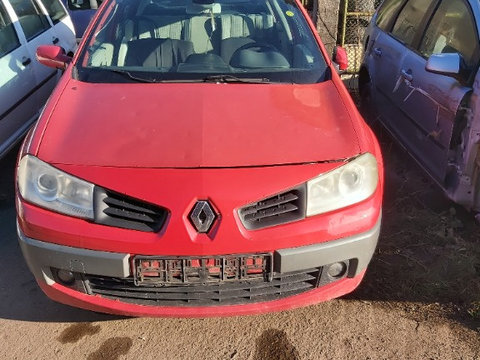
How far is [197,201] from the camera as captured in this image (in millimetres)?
2283

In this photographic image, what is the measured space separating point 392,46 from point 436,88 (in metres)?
1.13

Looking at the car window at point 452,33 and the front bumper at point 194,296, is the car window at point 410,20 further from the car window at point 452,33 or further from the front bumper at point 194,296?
the front bumper at point 194,296

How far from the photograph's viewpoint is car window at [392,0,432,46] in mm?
4414

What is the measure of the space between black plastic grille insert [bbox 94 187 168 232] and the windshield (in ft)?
3.41

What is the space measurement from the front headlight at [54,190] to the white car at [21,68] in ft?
6.71

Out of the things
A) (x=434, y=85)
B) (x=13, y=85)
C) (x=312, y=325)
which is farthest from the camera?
(x=13, y=85)

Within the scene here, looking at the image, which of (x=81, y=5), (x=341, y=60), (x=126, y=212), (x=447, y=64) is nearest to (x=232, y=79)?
(x=341, y=60)

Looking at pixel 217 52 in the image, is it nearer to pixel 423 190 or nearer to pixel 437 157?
pixel 437 157

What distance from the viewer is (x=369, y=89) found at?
5426mm

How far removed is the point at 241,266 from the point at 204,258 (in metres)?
0.17

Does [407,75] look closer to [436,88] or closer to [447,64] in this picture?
[436,88]

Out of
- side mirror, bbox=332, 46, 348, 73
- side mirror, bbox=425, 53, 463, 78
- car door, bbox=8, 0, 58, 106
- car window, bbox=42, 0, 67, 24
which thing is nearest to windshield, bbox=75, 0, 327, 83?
side mirror, bbox=332, 46, 348, 73

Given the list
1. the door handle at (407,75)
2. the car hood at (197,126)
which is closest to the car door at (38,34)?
the car hood at (197,126)

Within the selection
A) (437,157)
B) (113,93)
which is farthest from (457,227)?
(113,93)
